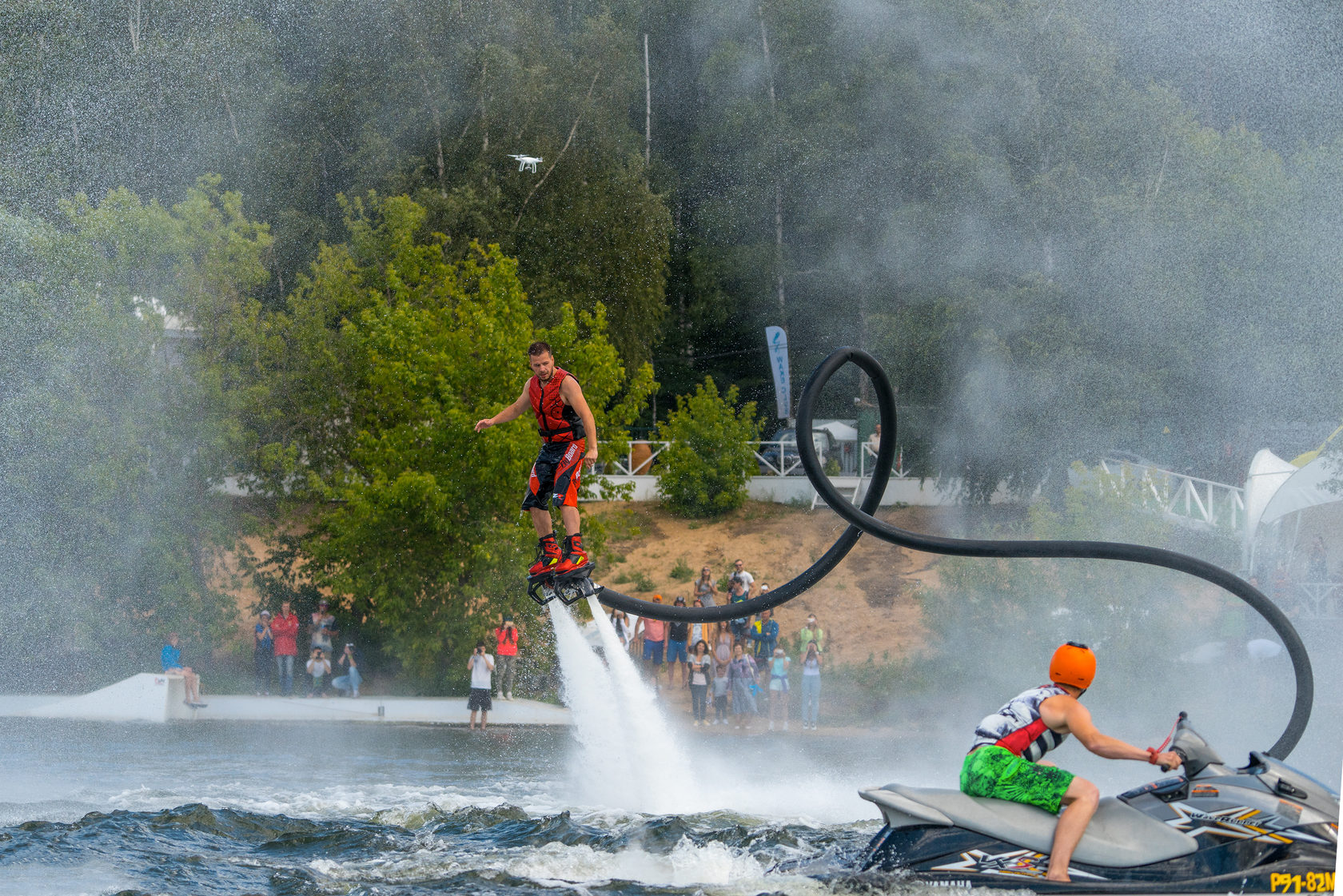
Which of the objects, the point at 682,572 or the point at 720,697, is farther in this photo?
the point at 682,572

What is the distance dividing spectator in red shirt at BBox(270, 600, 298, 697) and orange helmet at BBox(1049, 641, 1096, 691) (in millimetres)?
17105

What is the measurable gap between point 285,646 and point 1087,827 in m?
17.1

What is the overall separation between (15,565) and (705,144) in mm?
26505

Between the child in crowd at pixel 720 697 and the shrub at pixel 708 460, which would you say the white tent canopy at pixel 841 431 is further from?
the child in crowd at pixel 720 697

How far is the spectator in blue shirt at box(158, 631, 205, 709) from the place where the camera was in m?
21.2

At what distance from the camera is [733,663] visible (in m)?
21.4

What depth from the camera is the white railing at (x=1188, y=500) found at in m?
21.4

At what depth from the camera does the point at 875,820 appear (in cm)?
1249

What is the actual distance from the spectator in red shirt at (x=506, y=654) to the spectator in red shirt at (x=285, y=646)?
11.6ft

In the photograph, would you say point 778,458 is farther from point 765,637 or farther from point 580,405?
point 580,405

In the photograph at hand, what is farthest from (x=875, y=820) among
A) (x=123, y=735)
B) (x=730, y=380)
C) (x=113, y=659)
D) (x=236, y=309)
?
(x=730, y=380)

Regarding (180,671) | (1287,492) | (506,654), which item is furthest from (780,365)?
(180,671)

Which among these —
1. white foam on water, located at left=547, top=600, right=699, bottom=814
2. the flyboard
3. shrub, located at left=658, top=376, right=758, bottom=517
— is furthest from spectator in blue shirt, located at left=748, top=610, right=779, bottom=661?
the flyboard

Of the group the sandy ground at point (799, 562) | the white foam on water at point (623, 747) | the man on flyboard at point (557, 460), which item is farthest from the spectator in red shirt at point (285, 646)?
the man on flyboard at point (557, 460)
